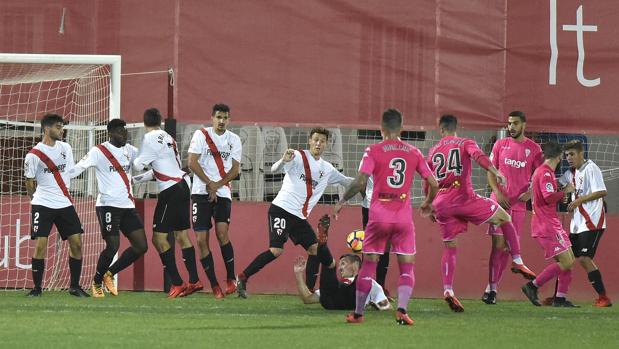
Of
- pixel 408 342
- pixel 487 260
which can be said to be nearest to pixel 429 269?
pixel 487 260

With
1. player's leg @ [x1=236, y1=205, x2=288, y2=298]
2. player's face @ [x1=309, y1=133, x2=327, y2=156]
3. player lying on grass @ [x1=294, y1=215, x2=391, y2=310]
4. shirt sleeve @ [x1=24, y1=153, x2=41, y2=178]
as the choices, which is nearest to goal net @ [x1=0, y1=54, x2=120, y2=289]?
shirt sleeve @ [x1=24, y1=153, x2=41, y2=178]

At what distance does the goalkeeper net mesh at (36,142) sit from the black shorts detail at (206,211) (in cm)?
207

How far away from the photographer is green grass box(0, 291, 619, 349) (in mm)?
8859

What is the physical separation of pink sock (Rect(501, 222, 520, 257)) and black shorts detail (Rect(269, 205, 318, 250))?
220 centimetres

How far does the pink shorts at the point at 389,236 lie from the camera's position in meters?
10.3

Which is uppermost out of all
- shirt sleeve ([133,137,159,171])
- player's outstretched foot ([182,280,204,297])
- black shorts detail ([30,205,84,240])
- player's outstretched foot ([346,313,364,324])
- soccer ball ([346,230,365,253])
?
shirt sleeve ([133,137,159,171])

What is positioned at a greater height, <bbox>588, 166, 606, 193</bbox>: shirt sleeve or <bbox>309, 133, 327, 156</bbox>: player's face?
<bbox>309, 133, 327, 156</bbox>: player's face

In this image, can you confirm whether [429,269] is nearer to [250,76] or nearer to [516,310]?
[516,310]

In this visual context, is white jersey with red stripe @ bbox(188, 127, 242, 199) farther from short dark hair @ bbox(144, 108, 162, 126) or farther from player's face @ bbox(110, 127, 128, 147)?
player's face @ bbox(110, 127, 128, 147)

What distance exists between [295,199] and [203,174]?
115cm

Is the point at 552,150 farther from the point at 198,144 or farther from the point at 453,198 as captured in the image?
the point at 198,144

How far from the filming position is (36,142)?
1503 centimetres

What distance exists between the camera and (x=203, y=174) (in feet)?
43.6

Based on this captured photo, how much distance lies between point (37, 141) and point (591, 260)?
278 inches
